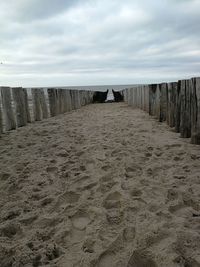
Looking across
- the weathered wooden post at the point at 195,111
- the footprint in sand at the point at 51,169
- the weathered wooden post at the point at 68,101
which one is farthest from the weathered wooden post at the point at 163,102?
the weathered wooden post at the point at 68,101

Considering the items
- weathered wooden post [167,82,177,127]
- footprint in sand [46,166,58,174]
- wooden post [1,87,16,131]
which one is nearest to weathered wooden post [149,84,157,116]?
weathered wooden post [167,82,177,127]

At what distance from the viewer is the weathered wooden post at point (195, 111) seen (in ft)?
16.7

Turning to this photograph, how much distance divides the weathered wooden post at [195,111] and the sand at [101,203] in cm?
16

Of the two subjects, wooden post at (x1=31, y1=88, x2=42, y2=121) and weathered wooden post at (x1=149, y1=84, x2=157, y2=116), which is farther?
wooden post at (x1=31, y1=88, x2=42, y2=121)

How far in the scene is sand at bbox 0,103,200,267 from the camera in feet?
8.20

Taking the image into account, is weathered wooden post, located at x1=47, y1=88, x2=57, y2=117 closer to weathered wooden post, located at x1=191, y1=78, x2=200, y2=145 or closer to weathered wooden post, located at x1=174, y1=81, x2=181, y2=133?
weathered wooden post, located at x1=174, y1=81, x2=181, y2=133

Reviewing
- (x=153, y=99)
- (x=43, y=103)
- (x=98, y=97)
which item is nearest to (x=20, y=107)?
(x=43, y=103)

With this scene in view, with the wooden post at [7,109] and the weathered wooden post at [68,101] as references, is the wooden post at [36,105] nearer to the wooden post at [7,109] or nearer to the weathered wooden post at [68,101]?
the wooden post at [7,109]

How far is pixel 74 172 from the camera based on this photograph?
4.22 m

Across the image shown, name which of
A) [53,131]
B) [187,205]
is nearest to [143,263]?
[187,205]

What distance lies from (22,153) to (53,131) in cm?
175

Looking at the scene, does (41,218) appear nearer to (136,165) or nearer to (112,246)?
(112,246)

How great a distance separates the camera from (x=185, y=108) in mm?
5648

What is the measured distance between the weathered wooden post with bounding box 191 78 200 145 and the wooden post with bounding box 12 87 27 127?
3722 mm
